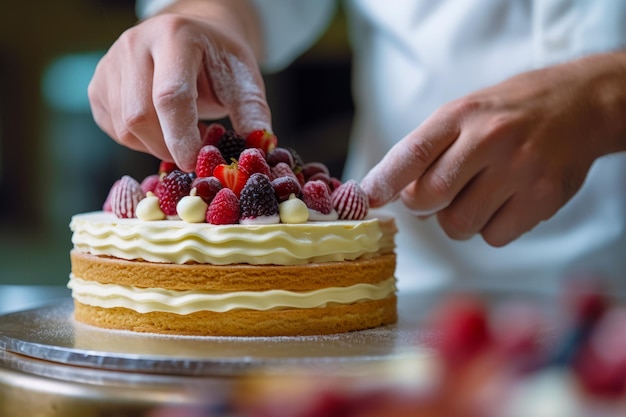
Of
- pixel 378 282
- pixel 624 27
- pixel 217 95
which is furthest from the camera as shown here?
pixel 624 27

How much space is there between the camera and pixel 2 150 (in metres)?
5.46

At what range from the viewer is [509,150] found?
1.50 metres

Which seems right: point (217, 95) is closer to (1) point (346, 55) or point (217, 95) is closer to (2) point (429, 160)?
(2) point (429, 160)

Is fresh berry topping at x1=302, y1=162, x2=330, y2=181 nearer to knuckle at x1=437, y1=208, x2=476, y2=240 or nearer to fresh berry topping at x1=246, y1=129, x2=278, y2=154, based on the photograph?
fresh berry topping at x1=246, y1=129, x2=278, y2=154

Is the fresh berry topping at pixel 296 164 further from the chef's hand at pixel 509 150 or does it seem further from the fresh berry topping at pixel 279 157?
the chef's hand at pixel 509 150

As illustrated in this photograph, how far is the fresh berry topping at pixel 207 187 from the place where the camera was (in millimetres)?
1326

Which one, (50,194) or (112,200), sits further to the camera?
(50,194)

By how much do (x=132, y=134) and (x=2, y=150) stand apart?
14.5ft

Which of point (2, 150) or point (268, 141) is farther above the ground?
point (268, 141)

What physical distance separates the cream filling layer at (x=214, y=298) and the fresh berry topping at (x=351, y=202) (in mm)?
138

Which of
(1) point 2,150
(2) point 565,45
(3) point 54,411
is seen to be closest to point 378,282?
(3) point 54,411

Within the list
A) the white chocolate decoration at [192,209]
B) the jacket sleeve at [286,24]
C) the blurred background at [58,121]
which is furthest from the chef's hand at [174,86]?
the blurred background at [58,121]

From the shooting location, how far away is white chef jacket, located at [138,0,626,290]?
1.95 m

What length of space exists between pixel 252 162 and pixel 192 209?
0.44ft
